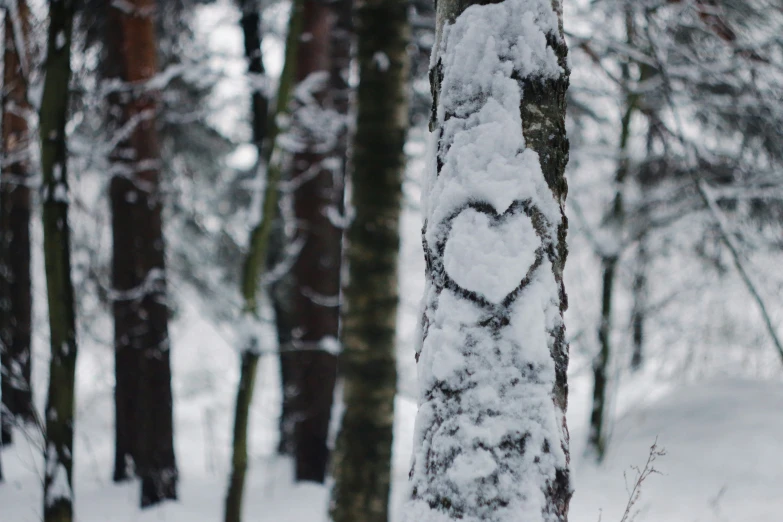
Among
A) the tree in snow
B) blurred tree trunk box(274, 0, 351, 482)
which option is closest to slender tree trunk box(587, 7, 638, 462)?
the tree in snow

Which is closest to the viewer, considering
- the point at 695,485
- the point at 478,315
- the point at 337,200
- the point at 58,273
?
the point at 478,315

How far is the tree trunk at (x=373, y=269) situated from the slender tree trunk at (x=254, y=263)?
1.99 feet

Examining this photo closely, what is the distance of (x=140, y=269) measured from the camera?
19.3 ft

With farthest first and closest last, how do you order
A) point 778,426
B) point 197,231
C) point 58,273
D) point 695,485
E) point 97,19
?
point 197,231
point 97,19
point 778,426
point 695,485
point 58,273

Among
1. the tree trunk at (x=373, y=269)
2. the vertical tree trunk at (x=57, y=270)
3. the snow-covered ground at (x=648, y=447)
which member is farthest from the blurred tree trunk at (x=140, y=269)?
the tree trunk at (x=373, y=269)

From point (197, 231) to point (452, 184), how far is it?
773cm

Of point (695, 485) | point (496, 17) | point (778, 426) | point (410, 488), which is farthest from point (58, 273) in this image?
point (778, 426)

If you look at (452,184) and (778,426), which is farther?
(778,426)

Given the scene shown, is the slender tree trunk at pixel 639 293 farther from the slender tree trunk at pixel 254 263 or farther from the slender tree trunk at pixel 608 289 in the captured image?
the slender tree trunk at pixel 254 263

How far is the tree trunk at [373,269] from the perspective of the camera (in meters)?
3.11

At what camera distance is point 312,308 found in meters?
6.59

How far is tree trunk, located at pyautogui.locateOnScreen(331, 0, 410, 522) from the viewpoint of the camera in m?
3.11

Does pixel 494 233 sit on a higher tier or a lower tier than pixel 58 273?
higher

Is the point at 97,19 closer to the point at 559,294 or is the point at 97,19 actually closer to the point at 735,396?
the point at 559,294
